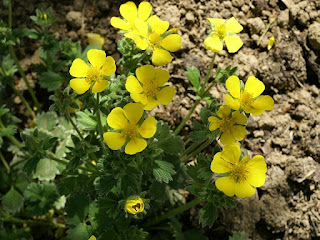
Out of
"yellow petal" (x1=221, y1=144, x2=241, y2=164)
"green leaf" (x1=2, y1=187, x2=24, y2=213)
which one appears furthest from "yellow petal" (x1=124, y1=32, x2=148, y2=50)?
"green leaf" (x1=2, y1=187, x2=24, y2=213)

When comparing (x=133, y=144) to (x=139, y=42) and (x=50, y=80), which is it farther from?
(x=50, y=80)

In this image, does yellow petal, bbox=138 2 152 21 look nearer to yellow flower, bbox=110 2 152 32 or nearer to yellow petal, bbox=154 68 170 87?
yellow flower, bbox=110 2 152 32

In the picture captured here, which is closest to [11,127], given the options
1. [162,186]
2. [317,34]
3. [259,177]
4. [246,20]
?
[162,186]

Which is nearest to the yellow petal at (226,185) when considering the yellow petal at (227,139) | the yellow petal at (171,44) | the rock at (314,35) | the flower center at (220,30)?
the yellow petal at (227,139)

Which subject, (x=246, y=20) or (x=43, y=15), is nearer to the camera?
(x=43, y=15)

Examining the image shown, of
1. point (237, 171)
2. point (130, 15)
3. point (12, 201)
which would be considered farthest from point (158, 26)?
point (12, 201)

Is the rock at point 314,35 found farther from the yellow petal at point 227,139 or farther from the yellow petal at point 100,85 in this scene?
the yellow petal at point 100,85

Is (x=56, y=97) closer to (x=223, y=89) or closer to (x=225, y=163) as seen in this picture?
(x=225, y=163)
